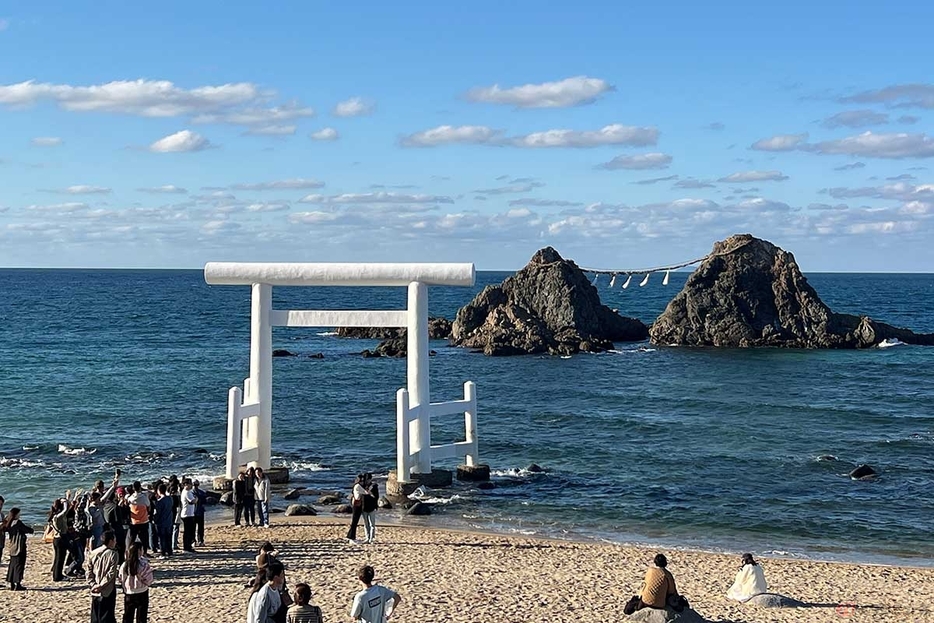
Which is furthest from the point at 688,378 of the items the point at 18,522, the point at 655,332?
the point at 18,522

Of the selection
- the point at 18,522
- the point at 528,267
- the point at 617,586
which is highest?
the point at 528,267

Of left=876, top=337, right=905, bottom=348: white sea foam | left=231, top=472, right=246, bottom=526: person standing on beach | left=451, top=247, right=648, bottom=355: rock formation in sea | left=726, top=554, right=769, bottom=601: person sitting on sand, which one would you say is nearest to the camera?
left=726, top=554, right=769, bottom=601: person sitting on sand

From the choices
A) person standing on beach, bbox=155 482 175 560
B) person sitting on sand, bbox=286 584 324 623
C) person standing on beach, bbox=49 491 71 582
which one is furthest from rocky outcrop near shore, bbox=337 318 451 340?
person sitting on sand, bbox=286 584 324 623

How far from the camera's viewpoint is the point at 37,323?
92.6 meters

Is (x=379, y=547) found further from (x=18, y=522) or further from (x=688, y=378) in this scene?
(x=688, y=378)

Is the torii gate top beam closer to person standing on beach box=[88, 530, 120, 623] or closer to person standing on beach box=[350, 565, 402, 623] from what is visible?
person standing on beach box=[88, 530, 120, 623]

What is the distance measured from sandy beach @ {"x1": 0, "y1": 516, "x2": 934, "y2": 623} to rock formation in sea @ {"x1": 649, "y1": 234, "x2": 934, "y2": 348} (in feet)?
154

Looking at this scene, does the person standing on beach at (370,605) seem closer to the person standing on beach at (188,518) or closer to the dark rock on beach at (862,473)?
the person standing on beach at (188,518)

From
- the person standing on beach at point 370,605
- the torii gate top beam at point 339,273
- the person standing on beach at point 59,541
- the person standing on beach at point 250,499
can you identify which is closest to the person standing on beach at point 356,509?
the person standing on beach at point 250,499

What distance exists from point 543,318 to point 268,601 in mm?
59070

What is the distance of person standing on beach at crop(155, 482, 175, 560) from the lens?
1883 cm

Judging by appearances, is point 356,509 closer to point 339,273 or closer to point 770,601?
point 339,273

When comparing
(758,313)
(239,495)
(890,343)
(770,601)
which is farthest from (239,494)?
(890,343)

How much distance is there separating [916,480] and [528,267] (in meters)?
44.2
